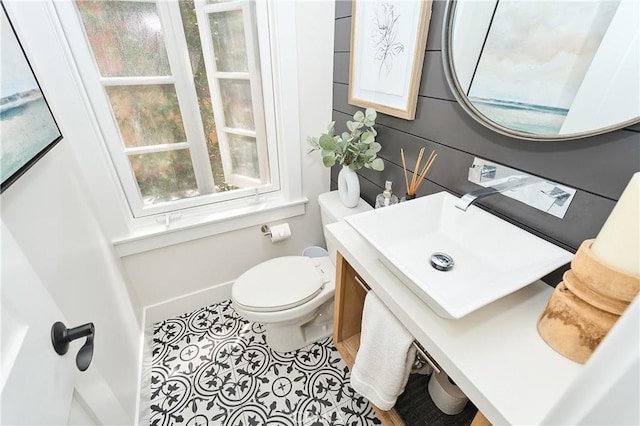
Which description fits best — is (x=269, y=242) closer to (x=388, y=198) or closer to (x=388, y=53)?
(x=388, y=198)

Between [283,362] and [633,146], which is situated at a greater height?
[633,146]

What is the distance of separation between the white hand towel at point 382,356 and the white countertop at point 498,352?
7 cm

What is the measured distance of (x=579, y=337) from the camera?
57cm

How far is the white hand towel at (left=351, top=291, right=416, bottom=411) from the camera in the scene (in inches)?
31.7

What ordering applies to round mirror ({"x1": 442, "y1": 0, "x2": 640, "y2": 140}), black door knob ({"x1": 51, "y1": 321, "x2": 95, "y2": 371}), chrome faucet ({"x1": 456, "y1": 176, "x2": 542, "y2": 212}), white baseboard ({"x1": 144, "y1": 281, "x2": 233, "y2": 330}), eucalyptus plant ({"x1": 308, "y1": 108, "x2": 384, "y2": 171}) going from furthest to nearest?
white baseboard ({"x1": 144, "y1": 281, "x2": 233, "y2": 330}) < eucalyptus plant ({"x1": 308, "y1": 108, "x2": 384, "y2": 171}) < chrome faucet ({"x1": 456, "y1": 176, "x2": 542, "y2": 212}) < round mirror ({"x1": 442, "y1": 0, "x2": 640, "y2": 140}) < black door knob ({"x1": 51, "y1": 321, "x2": 95, "y2": 371})

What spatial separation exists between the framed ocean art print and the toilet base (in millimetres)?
1118

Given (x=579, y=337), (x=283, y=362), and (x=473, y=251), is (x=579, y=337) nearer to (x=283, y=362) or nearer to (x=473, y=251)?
(x=473, y=251)

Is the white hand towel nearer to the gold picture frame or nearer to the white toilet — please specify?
the white toilet

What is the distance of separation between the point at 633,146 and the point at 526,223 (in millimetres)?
293

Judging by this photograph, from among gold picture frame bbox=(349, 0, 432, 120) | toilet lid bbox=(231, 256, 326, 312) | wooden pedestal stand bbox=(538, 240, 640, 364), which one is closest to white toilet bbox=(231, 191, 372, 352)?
toilet lid bbox=(231, 256, 326, 312)

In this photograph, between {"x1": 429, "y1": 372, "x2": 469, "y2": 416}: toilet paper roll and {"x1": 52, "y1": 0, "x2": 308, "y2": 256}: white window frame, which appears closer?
{"x1": 429, "y1": 372, "x2": 469, "y2": 416}: toilet paper roll

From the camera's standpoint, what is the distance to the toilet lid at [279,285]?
1.26m

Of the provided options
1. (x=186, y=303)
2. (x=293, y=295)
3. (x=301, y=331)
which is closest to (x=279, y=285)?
(x=293, y=295)

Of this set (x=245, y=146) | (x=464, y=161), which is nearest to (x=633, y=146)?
(x=464, y=161)
